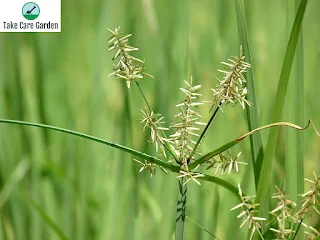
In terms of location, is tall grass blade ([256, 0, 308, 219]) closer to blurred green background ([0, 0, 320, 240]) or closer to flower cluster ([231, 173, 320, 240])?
flower cluster ([231, 173, 320, 240])

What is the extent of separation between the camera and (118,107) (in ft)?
3.50

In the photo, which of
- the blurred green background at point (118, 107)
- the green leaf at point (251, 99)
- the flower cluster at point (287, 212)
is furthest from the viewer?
the blurred green background at point (118, 107)

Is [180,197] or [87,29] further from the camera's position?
[87,29]

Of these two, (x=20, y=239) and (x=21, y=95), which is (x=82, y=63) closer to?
(x=21, y=95)

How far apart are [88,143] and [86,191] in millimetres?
102

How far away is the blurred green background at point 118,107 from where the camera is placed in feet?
3.45

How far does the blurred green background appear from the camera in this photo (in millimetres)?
1052

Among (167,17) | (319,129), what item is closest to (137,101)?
(167,17)

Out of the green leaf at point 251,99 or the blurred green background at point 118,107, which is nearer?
the green leaf at point 251,99

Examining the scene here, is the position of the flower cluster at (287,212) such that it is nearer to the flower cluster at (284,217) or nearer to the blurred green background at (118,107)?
the flower cluster at (284,217)

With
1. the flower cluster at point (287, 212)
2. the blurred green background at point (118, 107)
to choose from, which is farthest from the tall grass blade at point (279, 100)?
the blurred green background at point (118, 107)

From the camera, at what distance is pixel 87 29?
1069 millimetres

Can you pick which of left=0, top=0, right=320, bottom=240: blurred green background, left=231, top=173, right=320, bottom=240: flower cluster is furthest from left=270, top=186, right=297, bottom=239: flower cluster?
left=0, top=0, right=320, bottom=240: blurred green background

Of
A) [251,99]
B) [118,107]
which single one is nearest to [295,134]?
[251,99]
